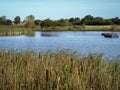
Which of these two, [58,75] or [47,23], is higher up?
[58,75]

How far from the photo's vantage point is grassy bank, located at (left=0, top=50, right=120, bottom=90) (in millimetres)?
7488

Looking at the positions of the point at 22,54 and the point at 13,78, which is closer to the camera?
the point at 13,78

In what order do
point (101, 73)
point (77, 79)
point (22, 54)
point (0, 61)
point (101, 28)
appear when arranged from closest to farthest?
point (77, 79)
point (101, 73)
point (0, 61)
point (22, 54)
point (101, 28)

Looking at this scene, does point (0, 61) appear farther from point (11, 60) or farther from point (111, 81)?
point (111, 81)

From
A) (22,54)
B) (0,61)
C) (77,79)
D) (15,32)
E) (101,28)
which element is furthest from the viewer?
(101,28)

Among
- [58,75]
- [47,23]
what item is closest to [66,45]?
[58,75]

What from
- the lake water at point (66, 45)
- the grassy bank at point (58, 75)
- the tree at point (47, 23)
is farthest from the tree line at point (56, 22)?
the grassy bank at point (58, 75)

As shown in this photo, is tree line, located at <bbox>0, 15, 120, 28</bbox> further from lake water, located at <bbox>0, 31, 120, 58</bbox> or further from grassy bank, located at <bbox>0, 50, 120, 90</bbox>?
grassy bank, located at <bbox>0, 50, 120, 90</bbox>

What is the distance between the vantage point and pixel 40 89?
25.0 feet

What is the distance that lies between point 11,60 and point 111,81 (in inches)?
125

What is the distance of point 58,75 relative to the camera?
7703mm

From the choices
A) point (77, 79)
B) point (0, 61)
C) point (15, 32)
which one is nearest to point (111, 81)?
point (77, 79)

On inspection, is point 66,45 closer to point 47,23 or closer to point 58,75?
point 58,75

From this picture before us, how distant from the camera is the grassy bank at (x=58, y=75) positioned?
7488 millimetres
